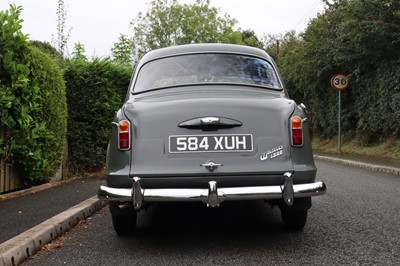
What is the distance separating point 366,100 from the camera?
1709 centimetres

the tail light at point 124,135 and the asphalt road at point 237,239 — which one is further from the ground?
the tail light at point 124,135

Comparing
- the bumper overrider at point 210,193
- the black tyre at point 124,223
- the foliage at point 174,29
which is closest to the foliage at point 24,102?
the black tyre at point 124,223

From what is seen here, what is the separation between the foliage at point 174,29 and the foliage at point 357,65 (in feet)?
123

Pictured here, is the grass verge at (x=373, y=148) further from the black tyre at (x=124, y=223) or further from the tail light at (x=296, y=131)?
the black tyre at (x=124, y=223)

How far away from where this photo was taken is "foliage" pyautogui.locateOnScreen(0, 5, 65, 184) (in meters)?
6.28

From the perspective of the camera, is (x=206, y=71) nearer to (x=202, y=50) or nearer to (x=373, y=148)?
(x=202, y=50)

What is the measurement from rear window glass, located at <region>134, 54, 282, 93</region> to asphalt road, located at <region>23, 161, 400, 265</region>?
1511 millimetres

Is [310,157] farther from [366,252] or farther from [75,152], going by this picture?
[75,152]

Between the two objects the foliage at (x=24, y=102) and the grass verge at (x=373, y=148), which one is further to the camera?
the grass verge at (x=373, y=148)

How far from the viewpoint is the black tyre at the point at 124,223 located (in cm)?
441

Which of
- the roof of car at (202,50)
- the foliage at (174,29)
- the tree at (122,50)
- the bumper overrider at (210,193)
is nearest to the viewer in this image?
the bumper overrider at (210,193)

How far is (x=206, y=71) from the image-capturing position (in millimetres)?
4695

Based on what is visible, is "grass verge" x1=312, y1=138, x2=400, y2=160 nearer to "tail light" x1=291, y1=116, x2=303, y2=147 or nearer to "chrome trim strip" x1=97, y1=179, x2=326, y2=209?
"tail light" x1=291, y1=116, x2=303, y2=147

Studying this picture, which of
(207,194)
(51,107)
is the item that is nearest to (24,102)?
(51,107)
